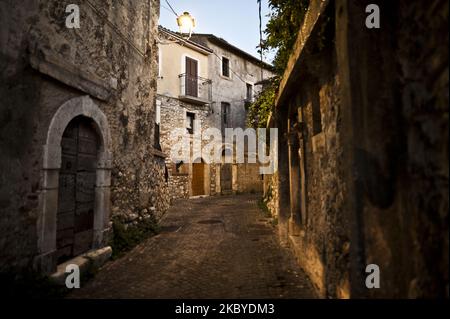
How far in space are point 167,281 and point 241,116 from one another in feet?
60.8

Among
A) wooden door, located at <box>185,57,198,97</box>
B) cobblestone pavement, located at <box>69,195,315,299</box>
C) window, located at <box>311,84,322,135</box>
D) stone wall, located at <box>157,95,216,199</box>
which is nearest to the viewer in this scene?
cobblestone pavement, located at <box>69,195,315,299</box>

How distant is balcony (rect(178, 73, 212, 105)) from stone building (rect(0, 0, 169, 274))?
386 inches

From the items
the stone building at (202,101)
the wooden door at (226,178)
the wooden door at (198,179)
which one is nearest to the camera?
the stone building at (202,101)

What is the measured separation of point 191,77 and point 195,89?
764mm

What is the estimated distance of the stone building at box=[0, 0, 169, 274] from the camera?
10.6 ft

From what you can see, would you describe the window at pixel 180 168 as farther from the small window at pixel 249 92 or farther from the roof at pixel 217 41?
the small window at pixel 249 92

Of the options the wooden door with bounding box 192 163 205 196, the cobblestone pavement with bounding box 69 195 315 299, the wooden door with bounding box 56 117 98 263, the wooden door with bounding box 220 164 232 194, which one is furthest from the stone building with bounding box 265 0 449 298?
the wooden door with bounding box 220 164 232 194

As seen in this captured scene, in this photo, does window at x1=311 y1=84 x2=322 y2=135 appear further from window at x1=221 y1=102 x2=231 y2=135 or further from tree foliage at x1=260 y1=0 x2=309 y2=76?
window at x1=221 y1=102 x2=231 y2=135

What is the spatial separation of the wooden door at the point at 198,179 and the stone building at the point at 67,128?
10505mm

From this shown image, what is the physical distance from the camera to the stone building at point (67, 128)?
3219mm

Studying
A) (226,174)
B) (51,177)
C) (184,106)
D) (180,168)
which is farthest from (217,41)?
(51,177)

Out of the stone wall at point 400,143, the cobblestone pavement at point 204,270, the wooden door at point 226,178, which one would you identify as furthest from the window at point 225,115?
the stone wall at point 400,143

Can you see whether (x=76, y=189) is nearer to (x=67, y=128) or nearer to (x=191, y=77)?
(x=67, y=128)

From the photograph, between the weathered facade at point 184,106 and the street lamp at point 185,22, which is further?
the weathered facade at point 184,106
